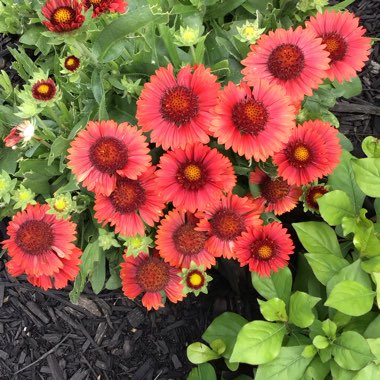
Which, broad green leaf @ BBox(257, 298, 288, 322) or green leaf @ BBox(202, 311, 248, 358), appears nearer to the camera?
broad green leaf @ BBox(257, 298, 288, 322)

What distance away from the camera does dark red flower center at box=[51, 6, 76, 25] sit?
1.04 m

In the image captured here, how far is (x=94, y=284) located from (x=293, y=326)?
588 millimetres

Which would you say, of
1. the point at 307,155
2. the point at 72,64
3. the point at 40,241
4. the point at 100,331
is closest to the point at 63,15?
the point at 72,64

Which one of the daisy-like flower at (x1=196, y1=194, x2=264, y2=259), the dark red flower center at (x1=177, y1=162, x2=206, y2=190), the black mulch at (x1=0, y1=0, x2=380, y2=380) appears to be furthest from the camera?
the black mulch at (x1=0, y1=0, x2=380, y2=380)

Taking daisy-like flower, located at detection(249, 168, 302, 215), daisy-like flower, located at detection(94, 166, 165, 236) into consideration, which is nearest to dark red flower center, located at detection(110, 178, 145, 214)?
daisy-like flower, located at detection(94, 166, 165, 236)

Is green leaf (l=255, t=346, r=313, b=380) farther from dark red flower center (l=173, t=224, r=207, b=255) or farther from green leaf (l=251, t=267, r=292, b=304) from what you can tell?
dark red flower center (l=173, t=224, r=207, b=255)

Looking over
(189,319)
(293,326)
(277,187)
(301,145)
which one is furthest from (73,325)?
(301,145)

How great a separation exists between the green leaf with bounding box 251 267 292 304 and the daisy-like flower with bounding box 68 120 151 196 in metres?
0.51

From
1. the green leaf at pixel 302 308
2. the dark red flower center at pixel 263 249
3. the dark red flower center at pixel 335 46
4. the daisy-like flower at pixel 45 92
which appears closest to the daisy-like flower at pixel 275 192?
the dark red flower center at pixel 263 249

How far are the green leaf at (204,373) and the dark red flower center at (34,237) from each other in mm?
621

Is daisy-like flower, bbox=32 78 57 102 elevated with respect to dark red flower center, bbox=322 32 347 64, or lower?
elevated

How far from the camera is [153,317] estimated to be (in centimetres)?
178

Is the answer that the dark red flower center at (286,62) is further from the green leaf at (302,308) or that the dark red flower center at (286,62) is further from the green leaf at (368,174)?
the green leaf at (302,308)

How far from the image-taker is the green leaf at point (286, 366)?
4.41 ft
